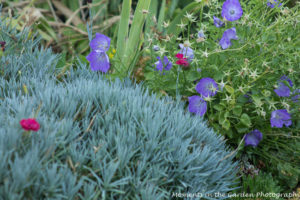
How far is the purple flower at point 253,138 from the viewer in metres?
2.03

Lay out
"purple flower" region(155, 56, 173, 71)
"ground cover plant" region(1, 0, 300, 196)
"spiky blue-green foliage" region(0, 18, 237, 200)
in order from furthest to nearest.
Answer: "purple flower" region(155, 56, 173, 71) < "ground cover plant" region(1, 0, 300, 196) < "spiky blue-green foliage" region(0, 18, 237, 200)

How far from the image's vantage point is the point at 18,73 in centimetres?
189

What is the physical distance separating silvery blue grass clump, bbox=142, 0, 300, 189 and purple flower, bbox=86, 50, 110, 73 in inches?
13.0

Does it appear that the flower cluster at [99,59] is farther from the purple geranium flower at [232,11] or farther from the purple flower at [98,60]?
the purple geranium flower at [232,11]

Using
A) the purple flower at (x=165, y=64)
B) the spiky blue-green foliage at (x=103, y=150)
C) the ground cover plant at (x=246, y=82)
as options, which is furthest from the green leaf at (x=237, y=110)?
the purple flower at (x=165, y=64)

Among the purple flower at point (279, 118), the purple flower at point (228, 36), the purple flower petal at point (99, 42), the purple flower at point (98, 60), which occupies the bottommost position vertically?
the purple flower at point (279, 118)

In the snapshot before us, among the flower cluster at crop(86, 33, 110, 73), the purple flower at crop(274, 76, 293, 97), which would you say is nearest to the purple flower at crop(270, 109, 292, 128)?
the purple flower at crop(274, 76, 293, 97)

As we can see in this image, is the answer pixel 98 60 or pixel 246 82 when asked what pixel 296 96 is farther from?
pixel 98 60

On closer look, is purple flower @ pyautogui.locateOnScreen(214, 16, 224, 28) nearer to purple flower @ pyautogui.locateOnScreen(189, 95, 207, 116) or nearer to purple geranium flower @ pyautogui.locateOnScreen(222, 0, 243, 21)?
purple geranium flower @ pyautogui.locateOnScreen(222, 0, 243, 21)

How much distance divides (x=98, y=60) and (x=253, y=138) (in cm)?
116

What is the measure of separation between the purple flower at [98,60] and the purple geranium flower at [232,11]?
2.72 ft

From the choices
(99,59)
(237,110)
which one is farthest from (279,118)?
(99,59)

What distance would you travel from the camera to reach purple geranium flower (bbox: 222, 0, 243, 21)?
6.50 ft

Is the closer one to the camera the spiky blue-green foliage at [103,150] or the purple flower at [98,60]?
the spiky blue-green foliage at [103,150]
